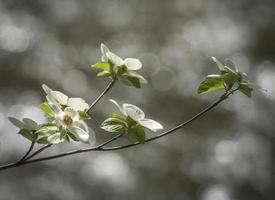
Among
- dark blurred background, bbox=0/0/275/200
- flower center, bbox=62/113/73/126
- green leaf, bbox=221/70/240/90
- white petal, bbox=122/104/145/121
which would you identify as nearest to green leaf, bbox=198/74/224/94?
green leaf, bbox=221/70/240/90

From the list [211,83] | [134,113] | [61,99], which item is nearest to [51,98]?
[61,99]

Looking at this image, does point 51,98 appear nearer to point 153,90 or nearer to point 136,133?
point 136,133

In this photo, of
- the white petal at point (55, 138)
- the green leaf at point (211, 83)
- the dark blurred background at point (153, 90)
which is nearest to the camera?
the white petal at point (55, 138)

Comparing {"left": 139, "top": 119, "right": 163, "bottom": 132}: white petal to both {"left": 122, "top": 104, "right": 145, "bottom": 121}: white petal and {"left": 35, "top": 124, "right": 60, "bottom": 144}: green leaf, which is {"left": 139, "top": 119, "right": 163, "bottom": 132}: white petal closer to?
{"left": 122, "top": 104, "right": 145, "bottom": 121}: white petal

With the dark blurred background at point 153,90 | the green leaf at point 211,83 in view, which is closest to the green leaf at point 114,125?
the green leaf at point 211,83

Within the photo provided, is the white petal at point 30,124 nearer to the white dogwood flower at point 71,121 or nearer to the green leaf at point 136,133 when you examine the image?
the white dogwood flower at point 71,121
